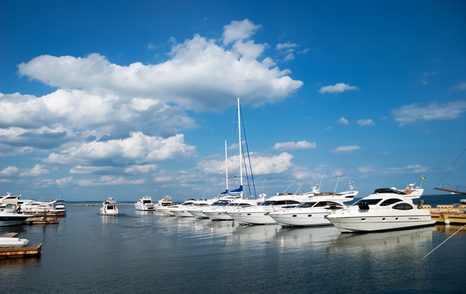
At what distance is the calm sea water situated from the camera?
17.6m

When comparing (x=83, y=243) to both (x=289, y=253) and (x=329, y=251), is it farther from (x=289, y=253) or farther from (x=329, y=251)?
(x=329, y=251)

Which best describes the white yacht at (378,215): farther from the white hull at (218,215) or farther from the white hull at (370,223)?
the white hull at (218,215)

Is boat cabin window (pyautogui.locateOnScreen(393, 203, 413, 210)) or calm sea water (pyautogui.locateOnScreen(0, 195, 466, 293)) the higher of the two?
boat cabin window (pyautogui.locateOnScreen(393, 203, 413, 210))

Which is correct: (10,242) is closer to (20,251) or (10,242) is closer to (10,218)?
(20,251)

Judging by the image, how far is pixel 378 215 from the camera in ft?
111

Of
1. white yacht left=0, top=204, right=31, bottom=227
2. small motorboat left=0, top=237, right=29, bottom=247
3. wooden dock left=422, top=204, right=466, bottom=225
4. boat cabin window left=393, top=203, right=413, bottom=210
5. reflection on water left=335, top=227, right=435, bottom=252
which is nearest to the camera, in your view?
small motorboat left=0, top=237, right=29, bottom=247

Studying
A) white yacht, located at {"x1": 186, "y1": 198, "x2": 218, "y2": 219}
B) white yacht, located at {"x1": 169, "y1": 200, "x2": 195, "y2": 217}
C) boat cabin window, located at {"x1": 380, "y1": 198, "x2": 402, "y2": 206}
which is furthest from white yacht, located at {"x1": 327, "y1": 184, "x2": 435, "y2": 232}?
white yacht, located at {"x1": 169, "y1": 200, "x2": 195, "y2": 217}

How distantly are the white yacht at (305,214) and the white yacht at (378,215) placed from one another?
6526 mm

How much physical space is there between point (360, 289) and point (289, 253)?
917cm

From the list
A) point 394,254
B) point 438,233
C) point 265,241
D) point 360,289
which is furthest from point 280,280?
point 438,233

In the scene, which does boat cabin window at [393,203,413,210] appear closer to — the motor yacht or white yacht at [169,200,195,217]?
the motor yacht

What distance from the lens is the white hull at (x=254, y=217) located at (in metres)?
47.0

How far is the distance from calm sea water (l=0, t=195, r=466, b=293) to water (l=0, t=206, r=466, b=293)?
0.04m

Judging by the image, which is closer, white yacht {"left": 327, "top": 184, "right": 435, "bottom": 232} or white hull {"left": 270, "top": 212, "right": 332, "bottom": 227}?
white yacht {"left": 327, "top": 184, "right": 435, "bottom": 232}
